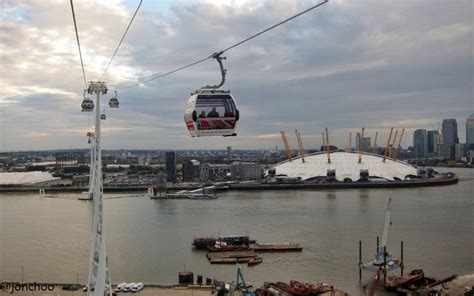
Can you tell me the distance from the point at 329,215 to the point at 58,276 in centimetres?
597

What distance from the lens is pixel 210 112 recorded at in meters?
2.36

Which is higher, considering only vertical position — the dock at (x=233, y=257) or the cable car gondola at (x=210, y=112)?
the cable car gondola at (x=210, y=112)

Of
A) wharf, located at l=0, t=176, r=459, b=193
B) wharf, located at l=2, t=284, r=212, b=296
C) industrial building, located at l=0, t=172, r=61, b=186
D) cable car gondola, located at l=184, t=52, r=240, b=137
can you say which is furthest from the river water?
industrial building, located at l=0, t=172, r=61, b=186

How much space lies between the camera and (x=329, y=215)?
10102 mm

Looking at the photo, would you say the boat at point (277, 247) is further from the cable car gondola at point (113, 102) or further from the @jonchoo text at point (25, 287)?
the cable car gondola at point (113, 102)

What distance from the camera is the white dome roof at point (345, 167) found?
18844 mm

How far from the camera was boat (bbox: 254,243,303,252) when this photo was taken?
6930mm

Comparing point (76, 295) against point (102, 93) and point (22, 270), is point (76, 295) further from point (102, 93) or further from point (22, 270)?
point (102, 93)

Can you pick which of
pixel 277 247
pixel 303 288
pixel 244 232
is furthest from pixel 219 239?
pixel 303 288

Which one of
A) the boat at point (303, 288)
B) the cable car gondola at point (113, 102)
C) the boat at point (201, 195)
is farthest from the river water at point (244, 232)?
the boat at point (201, 195)

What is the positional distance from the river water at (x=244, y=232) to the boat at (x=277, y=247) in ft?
0.53

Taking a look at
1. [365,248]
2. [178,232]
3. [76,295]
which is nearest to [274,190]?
[178,232]

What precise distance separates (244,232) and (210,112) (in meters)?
6.41

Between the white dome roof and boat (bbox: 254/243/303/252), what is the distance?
1165cm
